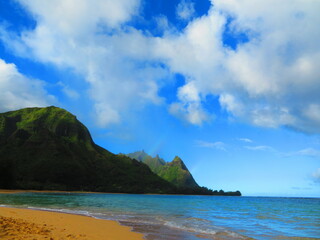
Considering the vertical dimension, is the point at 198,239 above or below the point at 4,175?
below

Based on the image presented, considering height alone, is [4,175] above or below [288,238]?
above

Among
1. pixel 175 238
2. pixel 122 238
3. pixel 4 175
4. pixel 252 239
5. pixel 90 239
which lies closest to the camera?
pixel 90 239

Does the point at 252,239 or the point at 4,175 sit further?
the point at 4,175

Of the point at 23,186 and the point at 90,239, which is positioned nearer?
the point at 90,239

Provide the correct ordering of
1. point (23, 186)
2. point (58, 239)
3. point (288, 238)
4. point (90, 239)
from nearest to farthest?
1. point (58, 239)
2. point (90, 239)
3. point (288, 238)
4. point (23, 186)

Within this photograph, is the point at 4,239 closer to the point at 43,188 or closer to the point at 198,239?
the point at 198,239

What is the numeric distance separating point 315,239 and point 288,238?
6.38 feet

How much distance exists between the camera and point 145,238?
15.8 m

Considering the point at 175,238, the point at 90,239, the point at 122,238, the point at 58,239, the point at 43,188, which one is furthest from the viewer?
the point at 43,188

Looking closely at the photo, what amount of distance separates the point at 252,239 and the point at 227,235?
1982mm

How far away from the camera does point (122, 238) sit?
1521cm

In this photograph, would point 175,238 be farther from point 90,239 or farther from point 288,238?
point 288,238

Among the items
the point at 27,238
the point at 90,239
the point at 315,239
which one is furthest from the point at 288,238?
the point at 27,238

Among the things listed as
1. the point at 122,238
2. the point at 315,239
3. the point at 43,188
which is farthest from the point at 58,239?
the point at 43,188
